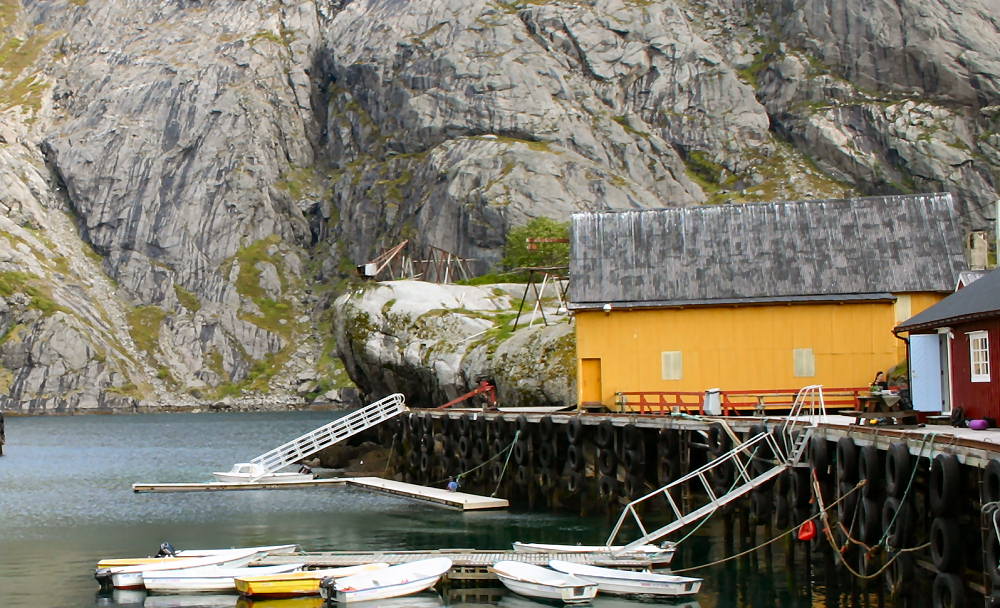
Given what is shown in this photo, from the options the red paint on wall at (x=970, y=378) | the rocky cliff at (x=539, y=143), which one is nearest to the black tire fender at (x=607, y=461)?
the red paint on wall at (x=970, y=378)

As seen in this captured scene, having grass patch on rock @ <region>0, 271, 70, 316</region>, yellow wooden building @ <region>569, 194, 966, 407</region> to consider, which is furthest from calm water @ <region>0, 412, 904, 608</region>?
grass patch on rock @ <region>0, 271, 70, 316</region>

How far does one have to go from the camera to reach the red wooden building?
1164 inches

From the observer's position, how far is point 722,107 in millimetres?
177875

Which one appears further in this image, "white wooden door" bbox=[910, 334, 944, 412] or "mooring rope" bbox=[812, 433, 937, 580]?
"white wooden door" bbox=[910, 334, 944, 412]

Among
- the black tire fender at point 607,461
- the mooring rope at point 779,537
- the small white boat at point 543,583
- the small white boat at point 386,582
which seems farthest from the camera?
the black tire fender at point 607,461

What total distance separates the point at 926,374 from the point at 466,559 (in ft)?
49.9

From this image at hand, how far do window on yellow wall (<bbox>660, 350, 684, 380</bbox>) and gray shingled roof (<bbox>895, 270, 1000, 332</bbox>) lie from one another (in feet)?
38.6

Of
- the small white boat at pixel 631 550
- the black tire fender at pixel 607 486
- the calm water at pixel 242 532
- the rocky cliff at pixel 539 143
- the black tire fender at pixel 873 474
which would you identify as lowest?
the calm water at pixel 242 532

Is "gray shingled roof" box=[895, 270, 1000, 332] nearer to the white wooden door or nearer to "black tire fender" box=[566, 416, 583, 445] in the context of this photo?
the white wooden door

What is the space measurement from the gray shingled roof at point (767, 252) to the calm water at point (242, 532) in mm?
10696

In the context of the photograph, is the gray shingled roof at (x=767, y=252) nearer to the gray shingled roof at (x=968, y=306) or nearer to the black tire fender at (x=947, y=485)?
the gray shingled roof at (x=968, y=306)

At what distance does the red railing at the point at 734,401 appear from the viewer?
42.2m

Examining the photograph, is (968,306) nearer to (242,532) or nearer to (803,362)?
(803,362)

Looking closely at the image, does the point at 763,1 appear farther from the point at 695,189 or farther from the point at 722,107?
the point at 695,189
